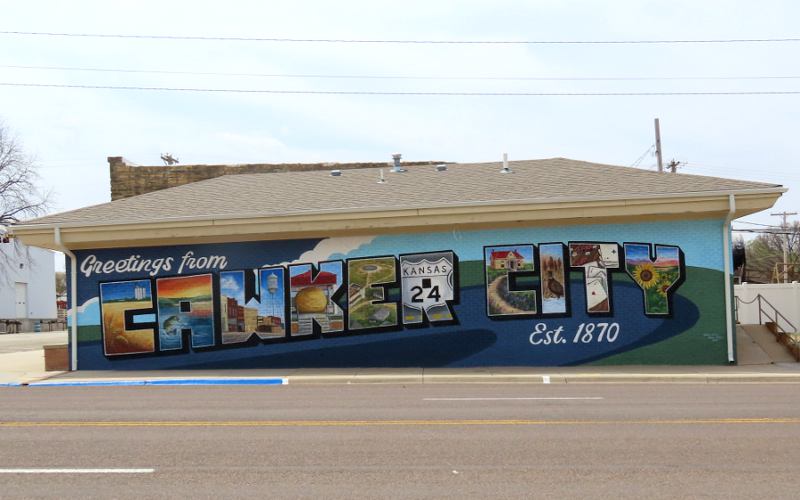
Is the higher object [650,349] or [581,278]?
[581,278]

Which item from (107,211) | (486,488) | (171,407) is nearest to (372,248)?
(107,211)

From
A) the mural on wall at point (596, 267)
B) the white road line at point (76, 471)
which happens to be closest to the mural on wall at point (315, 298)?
the mural on wall at point (596, 267)

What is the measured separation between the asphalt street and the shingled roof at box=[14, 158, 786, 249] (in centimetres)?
552

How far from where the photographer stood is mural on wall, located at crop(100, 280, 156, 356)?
813 inches

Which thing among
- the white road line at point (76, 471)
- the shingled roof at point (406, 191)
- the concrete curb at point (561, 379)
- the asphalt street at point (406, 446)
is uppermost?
the shingled roof at point (406, 191)

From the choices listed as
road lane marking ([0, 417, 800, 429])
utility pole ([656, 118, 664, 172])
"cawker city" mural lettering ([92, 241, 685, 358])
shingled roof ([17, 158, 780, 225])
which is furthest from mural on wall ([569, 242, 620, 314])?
utility pole ([656, 118, 664, 172])

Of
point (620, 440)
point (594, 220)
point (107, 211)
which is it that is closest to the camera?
point (620, 440)

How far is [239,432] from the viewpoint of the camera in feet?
34.0

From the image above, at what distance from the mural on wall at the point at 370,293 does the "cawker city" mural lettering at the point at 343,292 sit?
0.07 feet

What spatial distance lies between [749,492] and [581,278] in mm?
12784

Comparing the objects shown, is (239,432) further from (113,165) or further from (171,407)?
(113,165)

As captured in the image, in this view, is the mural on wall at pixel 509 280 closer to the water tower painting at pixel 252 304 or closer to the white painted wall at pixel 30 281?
the water tower painting at pixel 252 304

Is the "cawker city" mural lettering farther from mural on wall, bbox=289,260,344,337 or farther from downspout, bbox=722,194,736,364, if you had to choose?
downspout, bbox=722,194,736,364

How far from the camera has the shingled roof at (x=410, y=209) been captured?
19156mm
